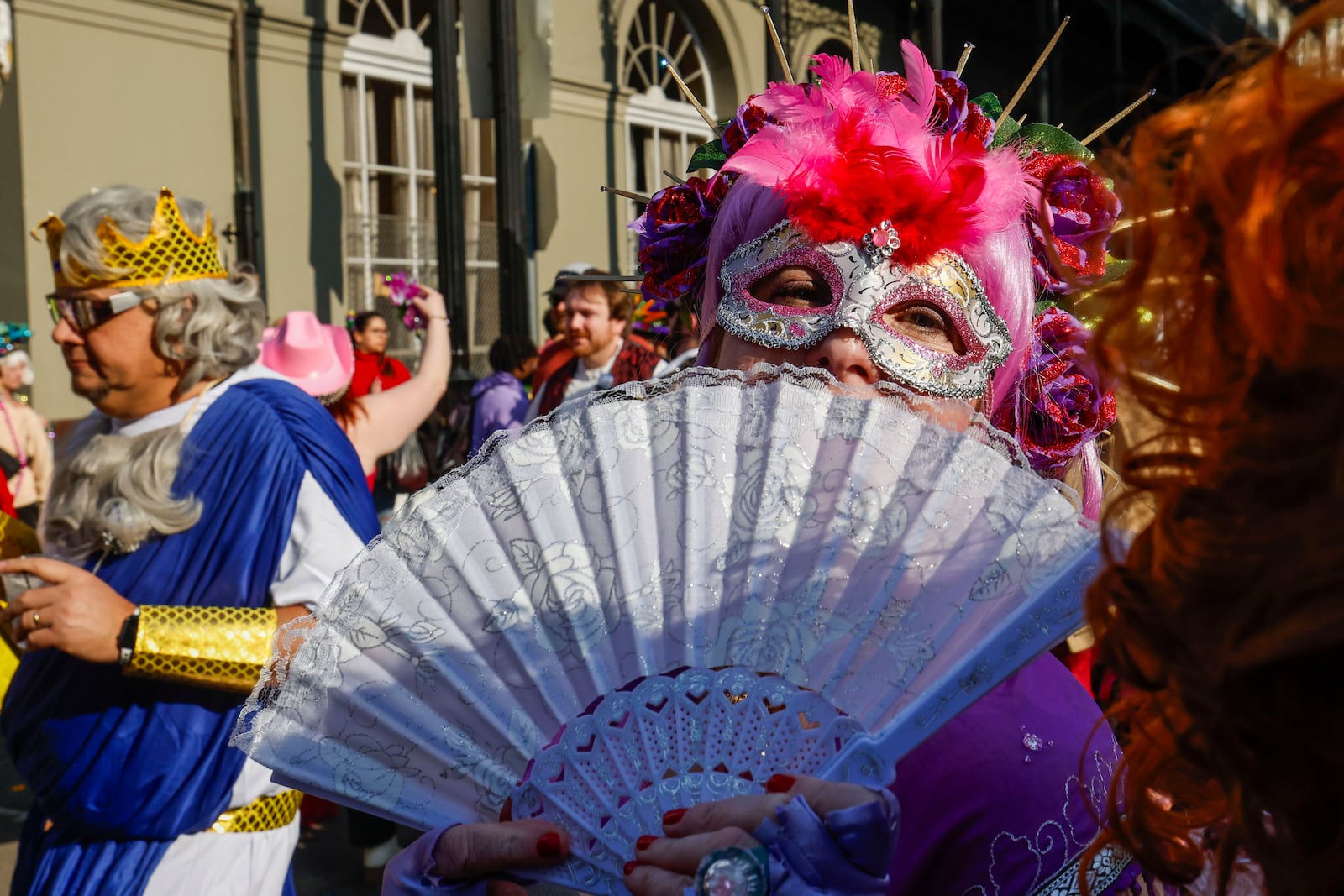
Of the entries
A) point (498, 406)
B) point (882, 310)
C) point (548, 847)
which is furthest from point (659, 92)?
point (548, 847)

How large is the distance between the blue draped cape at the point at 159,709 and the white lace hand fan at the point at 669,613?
118 centimetres

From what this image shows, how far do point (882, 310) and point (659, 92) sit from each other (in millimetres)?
13670

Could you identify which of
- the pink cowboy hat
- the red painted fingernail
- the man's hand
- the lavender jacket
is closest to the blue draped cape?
the man's hand

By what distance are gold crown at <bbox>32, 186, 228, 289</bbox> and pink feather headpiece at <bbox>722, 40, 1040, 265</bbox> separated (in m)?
1.54

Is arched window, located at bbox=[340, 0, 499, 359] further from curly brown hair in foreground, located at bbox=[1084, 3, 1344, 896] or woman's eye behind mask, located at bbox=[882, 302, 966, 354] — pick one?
curly brown hair in foreground, located at bbox=[1084, 3, 1344, 896]

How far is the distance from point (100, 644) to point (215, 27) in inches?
350

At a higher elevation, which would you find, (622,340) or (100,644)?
(622,340)

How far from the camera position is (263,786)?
104 inches

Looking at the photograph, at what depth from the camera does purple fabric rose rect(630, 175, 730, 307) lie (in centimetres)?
211

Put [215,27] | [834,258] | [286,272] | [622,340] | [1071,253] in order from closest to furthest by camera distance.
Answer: [834,258] < [1071,253] < [622,340] < [215,27] < [286,272]

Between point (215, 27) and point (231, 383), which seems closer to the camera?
point (231, 383)

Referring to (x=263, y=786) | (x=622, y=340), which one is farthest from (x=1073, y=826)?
(x=622, y=340)

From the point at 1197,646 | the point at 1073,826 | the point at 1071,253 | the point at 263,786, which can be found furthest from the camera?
the point at 263,786

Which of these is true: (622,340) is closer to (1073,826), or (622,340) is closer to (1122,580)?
(1073,826)
